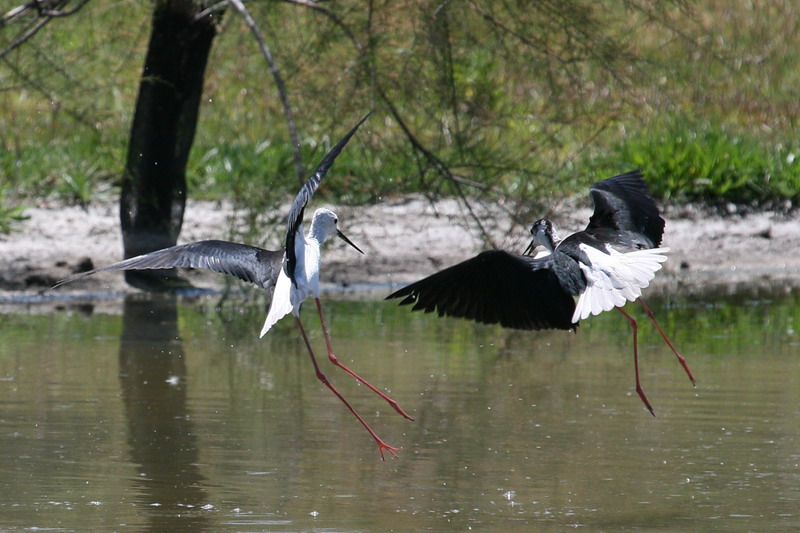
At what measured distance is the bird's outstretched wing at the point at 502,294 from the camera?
5.64m

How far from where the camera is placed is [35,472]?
480 cm

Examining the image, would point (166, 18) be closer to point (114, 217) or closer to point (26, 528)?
point (114, 217)

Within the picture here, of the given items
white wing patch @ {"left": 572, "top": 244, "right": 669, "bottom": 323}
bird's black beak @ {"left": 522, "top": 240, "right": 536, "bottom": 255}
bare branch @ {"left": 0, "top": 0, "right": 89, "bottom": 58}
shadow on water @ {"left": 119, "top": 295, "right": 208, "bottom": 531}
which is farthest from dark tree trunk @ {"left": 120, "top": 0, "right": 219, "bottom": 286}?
white wing patch @ {"left": 572, "top": 244, "right": 669, "bottom": 323}

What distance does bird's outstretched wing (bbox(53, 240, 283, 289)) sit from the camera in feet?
17.1

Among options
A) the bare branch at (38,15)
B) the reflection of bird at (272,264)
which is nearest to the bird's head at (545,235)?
the reflection of bird at (272,264)

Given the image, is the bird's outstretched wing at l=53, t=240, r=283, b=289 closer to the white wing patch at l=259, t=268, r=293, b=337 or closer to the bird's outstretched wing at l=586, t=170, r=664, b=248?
the white wing patch at l=259, t=268, r=293, b=337

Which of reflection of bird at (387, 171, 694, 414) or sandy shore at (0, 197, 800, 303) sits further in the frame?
sandy shore at (0, 197, 800, 303)

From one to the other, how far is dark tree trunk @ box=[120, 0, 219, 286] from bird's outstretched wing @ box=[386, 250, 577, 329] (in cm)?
385

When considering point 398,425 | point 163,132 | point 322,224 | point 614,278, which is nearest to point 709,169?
point 163,132

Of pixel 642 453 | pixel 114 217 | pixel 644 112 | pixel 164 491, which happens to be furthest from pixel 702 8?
pixel 164 491

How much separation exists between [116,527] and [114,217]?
6.22 m

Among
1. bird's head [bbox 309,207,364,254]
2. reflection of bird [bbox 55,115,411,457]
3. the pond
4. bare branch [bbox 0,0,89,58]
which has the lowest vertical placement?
the pond

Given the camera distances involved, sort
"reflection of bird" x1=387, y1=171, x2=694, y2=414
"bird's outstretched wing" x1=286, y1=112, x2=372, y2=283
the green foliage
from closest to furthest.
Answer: "bird's outstretched wing" x1=286, y1=112, x2=372, y2=283 < "reflection of bird" x1=387, y1=171, x2=694, y2=414 < the green foliage

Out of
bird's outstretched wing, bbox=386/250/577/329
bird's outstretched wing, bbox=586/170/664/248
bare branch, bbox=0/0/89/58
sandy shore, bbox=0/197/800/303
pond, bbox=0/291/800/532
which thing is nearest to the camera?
pond, bbox=0/291/800/532
